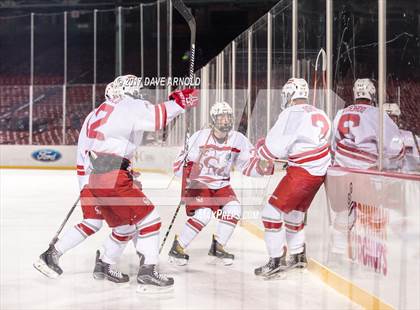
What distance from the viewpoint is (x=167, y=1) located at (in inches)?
→ 112

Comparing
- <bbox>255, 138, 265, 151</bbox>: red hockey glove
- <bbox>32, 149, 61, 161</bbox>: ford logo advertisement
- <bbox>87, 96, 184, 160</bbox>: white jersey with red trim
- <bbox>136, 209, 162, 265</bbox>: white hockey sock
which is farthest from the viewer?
<bbox>32, 149, 61, 161</bbox>: ford logo advertisement

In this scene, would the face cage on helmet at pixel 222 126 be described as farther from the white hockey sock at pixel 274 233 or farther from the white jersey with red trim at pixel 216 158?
the white hockey sock at pixel 274 233

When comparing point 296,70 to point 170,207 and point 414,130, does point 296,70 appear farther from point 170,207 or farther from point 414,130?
point 414,130

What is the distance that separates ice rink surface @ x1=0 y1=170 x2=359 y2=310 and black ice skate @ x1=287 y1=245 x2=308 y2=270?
0.04 meters

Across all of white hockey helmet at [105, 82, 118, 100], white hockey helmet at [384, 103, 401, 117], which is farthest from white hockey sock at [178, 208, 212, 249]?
white hockey helmet at [384, 103, 401, 117]

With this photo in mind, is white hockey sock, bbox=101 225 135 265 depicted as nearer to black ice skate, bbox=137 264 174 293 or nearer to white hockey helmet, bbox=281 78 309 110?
black ice skate, bbox=137 264 174 293

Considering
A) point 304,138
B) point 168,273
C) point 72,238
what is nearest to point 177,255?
point 168,273

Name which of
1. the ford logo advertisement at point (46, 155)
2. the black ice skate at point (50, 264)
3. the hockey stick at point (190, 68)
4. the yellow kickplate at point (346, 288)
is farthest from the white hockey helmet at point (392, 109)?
the ford logo advertisement at point (46, 155)

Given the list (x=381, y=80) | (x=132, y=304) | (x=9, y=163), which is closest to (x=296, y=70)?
(x=381, y=80)

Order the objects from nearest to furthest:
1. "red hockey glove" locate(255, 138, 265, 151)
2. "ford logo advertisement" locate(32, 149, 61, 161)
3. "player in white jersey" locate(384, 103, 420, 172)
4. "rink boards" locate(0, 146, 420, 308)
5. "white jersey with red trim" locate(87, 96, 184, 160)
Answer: "rink boards" locate(0, 146, 420, 308) → "player in white jersey" locate(384, 103, 420, 172) → "white jersey with red trim" locate(87, 96, 184, 160) → "red hockey glove" locate(255, 138, 265, 151) → "ford logo advertisement" locate(32, 149, 61, 161)

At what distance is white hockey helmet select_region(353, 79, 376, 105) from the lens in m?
2.17

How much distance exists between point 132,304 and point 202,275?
1.40 ft

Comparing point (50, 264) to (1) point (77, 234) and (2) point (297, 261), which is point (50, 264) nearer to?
(1) point (77, 234)

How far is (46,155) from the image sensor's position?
8.14m
